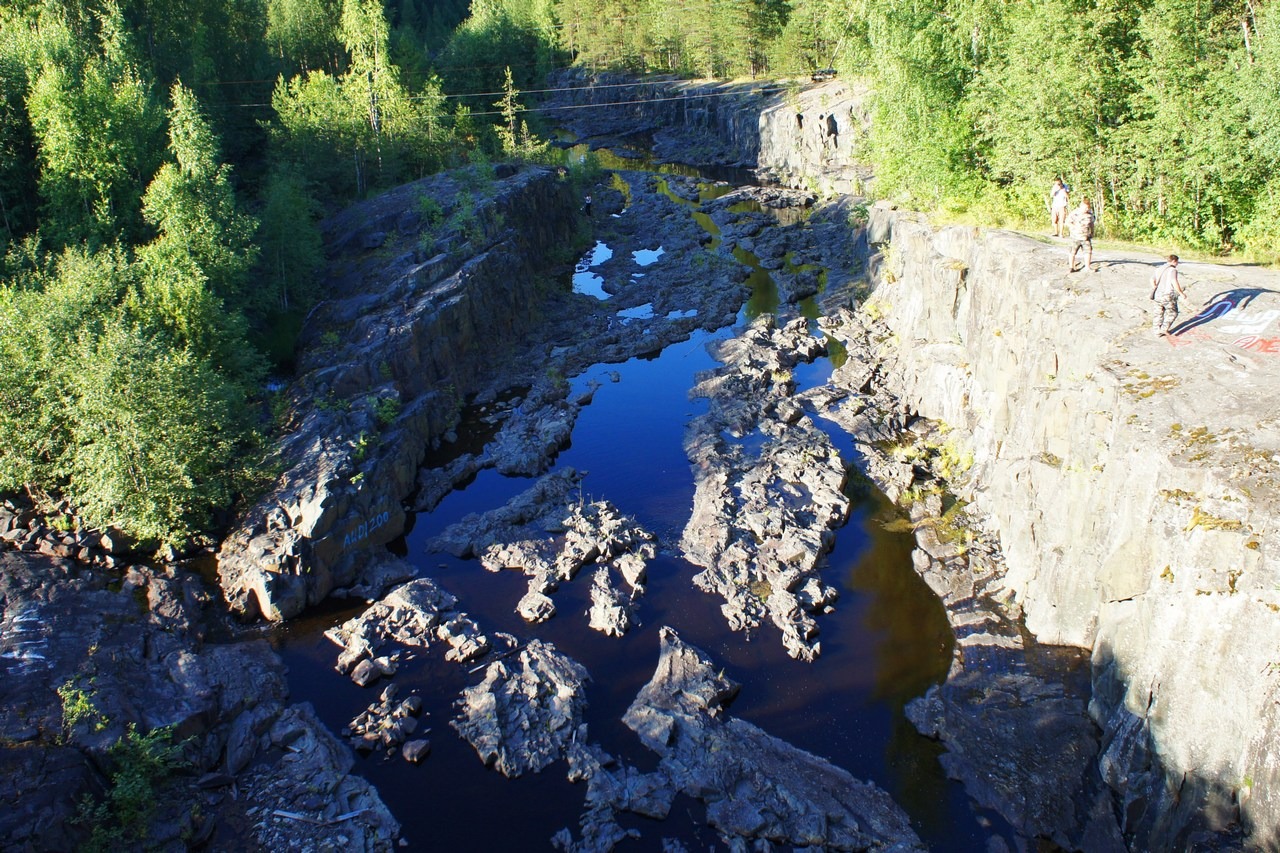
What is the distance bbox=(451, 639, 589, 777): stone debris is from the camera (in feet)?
63.8

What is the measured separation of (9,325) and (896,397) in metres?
32.3

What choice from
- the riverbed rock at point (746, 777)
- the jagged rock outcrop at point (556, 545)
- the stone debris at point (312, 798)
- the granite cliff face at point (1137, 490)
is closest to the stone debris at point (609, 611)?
the jagged rock outcrop at point (556, 545)

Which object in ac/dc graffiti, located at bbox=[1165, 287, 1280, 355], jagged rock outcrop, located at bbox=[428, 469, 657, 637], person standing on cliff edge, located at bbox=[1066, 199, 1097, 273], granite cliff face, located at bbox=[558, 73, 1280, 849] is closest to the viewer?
granite cliff face, located at bbox=[558, 73, 1280, 849]

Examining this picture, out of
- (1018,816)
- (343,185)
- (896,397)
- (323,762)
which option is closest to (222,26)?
(343,185)

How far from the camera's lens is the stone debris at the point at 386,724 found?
20.0 meters

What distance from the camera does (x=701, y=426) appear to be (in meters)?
34.2

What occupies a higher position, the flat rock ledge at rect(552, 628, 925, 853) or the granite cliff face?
the granite cliff face

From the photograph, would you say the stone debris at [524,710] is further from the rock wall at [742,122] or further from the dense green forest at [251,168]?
the rock wall at [742,122]

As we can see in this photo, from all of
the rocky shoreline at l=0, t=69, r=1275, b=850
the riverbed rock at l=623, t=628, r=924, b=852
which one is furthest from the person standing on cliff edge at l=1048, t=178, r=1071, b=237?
the riverbed rock at l=623, t=628, r=924, b=852

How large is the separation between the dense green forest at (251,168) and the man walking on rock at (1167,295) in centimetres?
806

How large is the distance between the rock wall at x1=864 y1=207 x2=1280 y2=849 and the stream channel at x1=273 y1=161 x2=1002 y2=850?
132 inches

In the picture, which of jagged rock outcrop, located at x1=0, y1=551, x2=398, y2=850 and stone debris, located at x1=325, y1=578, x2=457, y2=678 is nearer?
jagged rock outcrop, located at x1=0, y1=551, x2=398, y2=850

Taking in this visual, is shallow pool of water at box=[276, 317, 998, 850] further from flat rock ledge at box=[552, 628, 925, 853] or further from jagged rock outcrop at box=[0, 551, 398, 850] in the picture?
jagged rock outcrop at box=[0, 551, 398, 850]

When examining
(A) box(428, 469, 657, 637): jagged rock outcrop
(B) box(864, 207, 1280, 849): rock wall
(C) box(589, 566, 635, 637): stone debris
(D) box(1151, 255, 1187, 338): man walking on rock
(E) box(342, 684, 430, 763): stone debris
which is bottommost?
(E) box(342, 684, 430, 763): stone debris
